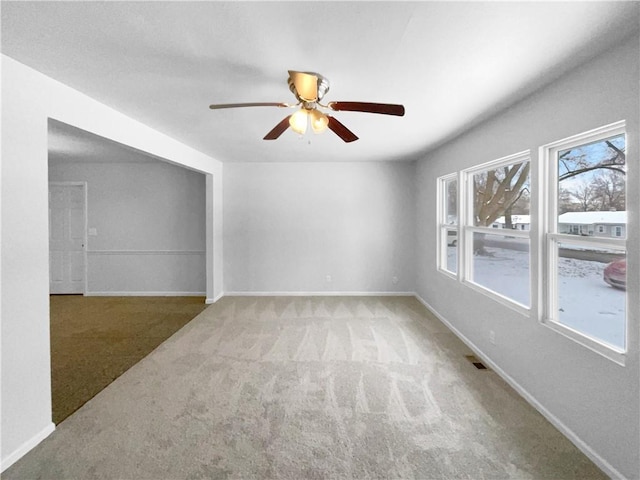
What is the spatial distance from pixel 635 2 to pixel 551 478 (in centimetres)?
234

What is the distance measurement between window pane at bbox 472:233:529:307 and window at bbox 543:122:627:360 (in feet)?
1.25

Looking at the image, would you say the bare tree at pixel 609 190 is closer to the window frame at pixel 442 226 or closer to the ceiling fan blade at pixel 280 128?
the ceiling fan blade at pixel 280 128

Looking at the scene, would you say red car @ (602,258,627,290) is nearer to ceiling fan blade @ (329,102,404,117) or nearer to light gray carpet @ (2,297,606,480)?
light gray carpet @ (2,297,606,480)

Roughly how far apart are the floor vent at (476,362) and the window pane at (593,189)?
1404 millimetres

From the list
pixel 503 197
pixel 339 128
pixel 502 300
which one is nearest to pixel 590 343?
pixel 502 300

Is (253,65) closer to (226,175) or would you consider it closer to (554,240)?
(554,240)

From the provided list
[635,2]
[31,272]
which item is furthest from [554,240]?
[31,272]

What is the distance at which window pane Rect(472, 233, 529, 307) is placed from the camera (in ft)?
8.38

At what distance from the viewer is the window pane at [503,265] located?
8.38 ft

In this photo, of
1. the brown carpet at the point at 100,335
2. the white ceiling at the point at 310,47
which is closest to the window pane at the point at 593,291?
the white ceiling at the point at 310,47

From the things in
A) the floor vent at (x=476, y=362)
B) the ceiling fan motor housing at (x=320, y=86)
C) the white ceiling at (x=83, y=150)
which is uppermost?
the white ceiling at (x=83, y=150)

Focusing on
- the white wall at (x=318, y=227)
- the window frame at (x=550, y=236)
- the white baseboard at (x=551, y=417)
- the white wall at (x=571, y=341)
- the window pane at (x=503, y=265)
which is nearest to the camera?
the white wall at (x=571, y=341)

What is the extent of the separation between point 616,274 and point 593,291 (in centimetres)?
24

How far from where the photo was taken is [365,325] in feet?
12.4
